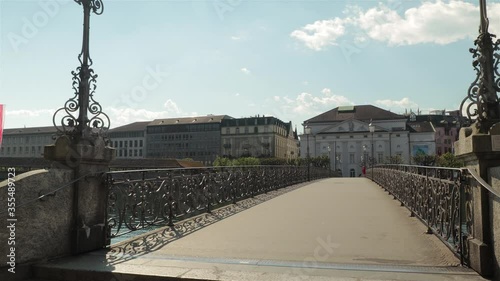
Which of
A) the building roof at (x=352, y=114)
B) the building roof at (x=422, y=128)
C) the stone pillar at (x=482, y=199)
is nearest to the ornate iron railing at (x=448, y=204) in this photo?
the stone pillar at (x=482, y=199)

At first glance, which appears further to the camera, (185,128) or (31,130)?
(31,130)

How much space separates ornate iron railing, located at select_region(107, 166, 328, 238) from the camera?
246 inches

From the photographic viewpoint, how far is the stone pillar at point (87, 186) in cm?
534

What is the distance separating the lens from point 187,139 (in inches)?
4427

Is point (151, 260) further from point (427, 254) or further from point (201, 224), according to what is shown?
point (427, 254)

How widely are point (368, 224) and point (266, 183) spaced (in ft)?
27.9

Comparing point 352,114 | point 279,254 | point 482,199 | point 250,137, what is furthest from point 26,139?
point 482,199

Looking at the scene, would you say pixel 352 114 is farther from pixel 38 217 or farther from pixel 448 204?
pixel 38 217

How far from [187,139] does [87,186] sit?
108067 mm

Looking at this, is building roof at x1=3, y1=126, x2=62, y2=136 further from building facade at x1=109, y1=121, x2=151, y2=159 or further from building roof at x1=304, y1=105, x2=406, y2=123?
building roof at x1=304, y1=105, x2=406, y2=123

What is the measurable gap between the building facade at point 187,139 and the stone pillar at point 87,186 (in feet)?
343

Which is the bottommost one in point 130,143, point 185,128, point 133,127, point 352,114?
point 130,143

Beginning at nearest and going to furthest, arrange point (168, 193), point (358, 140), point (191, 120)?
point (168, 193)
point (358, 140)
point (191, 120)

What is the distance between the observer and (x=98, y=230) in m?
5.63
